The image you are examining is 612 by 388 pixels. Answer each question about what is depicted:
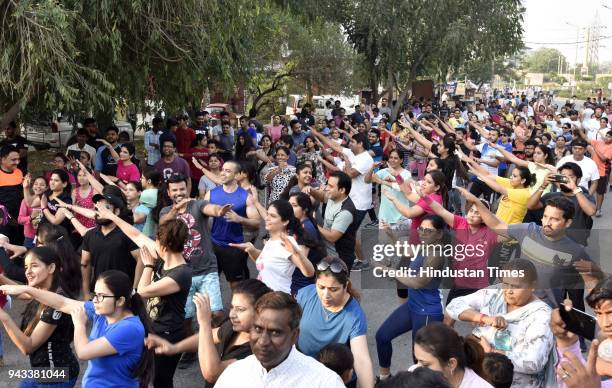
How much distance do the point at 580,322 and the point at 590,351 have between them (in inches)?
16.3

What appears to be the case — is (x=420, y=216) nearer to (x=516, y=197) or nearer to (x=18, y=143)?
(x=516, y=197)

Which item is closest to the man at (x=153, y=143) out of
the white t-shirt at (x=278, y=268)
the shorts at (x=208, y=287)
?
the shorts at (x=208, y=287)

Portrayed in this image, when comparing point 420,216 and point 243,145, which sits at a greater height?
point 420,216

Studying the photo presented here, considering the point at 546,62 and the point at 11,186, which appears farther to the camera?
the point at 546,62

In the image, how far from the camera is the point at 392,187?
294 inches

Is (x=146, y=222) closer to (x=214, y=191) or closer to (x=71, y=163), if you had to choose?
(x=214, y=191)

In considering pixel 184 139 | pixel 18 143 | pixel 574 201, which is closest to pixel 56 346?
pixel 574 201

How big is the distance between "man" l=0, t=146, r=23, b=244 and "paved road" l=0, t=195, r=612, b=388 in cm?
91

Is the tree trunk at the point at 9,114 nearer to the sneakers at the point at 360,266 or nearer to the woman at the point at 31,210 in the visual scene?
the woman at the point at 31,210

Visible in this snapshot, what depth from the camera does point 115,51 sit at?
8352mm

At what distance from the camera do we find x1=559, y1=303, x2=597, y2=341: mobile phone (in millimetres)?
3629

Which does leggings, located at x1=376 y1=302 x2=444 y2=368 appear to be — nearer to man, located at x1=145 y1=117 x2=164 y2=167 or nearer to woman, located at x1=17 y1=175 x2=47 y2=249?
woman, located at x1=17 y1=175 x2=47 y2=249

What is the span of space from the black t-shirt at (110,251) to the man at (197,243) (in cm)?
36

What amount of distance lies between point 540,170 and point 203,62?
489cm
